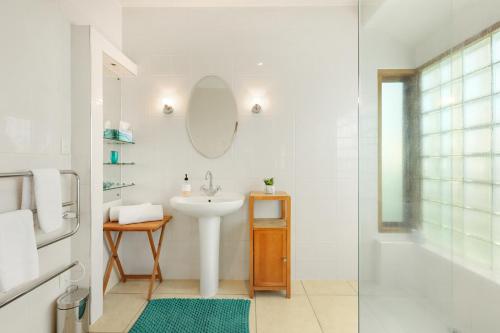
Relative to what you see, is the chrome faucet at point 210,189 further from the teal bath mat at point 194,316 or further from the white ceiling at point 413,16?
the white ceiling at point 413,16

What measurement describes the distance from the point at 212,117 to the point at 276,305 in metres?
1.76

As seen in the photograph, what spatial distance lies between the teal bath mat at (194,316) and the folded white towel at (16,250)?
0.87m

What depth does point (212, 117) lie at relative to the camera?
9.11 ft

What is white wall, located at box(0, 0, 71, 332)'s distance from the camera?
4.73 feet

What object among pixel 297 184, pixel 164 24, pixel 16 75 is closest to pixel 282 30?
pixel 164 24

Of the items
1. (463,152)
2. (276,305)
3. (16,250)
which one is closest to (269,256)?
(276,305)

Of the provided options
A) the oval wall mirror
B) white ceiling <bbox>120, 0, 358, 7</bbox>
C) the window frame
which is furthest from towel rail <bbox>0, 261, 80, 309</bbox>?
white ceiling <bbox>120, 0, 358, 7</bbox>

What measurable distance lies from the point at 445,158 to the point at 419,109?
165mm

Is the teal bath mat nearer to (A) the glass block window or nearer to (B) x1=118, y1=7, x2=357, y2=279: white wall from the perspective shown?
(B) x1=118, y1=7, x2=357, y2=279: white wall

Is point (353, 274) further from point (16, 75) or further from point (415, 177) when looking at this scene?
point (16, 75)

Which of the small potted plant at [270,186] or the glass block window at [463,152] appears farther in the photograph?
the small potted plant at [270,186]

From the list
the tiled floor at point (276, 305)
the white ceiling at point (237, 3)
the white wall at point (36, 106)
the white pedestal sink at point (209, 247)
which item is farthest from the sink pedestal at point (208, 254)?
the white ceiling at point (237, 3)

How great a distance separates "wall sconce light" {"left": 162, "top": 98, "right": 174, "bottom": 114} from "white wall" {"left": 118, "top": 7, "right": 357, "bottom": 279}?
5 cm

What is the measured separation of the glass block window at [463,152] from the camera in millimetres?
653
